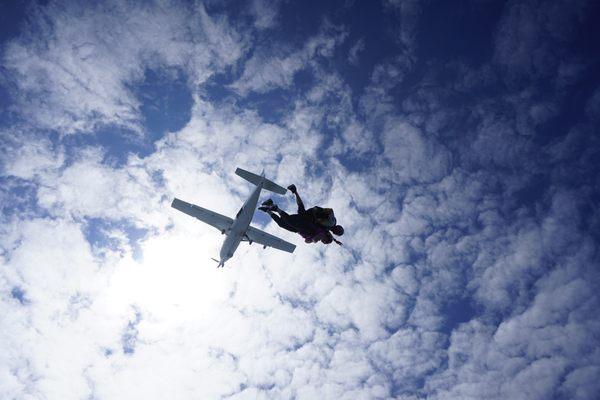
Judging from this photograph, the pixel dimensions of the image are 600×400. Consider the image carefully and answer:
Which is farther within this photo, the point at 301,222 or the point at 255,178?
the point at 255,178

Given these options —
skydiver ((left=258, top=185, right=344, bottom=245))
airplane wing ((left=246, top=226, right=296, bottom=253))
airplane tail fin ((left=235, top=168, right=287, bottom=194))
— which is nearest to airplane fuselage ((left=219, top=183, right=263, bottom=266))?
airplane tail fin ((left=235, top=168, right=287, bottom=194))

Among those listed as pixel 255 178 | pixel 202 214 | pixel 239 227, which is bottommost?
pixel 239 227

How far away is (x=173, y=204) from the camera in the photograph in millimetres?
19641

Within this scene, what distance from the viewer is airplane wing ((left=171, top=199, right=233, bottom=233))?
64.6ft

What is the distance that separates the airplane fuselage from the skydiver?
8.86 meters

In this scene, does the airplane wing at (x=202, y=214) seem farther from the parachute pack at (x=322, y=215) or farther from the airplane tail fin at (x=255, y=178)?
the parachute pack at (x=322, y=215)

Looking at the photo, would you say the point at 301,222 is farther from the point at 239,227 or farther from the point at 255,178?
the point at 239,227

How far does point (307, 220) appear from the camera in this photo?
8.96 meters

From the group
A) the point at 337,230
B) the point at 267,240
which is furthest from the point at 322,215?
the point at 267,240

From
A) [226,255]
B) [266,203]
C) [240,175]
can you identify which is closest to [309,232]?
[266,203]

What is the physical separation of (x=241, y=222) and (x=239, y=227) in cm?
50

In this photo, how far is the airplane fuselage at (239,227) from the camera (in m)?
18.0

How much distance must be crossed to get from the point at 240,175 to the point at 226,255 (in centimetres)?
608

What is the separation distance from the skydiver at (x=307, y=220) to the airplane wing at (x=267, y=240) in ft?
39.5
